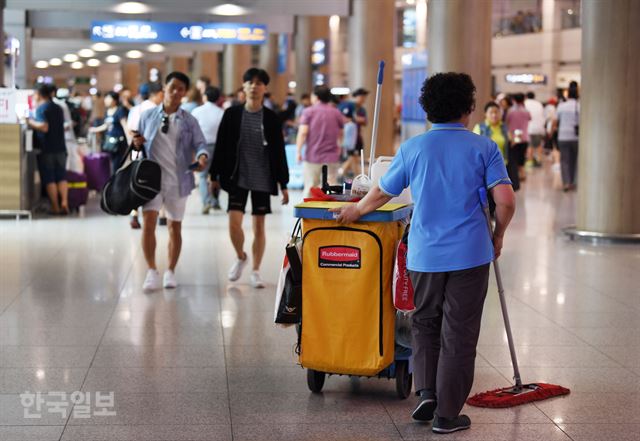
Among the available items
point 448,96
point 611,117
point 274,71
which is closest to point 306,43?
point 274,71

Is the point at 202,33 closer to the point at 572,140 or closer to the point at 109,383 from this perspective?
the point at 572,140

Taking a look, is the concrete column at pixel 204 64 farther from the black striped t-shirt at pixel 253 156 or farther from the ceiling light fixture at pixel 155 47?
the black striped t-shirt at pixel 253 156

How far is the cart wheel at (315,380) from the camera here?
224 inches

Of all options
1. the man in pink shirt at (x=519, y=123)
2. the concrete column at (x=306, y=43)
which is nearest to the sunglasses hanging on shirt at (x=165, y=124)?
the man in pink shirt at (x=519, y=123)

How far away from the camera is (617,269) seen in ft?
33.8

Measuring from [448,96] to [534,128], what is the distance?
21949mm

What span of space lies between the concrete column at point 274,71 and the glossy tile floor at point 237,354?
29.7m

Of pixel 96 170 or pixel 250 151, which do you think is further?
pixel 96 170

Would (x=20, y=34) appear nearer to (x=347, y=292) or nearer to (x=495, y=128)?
(x=495, y=128)

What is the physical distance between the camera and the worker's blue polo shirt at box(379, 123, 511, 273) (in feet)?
16.4

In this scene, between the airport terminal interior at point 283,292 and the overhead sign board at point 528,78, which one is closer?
the airport terminal interior at point 283,292

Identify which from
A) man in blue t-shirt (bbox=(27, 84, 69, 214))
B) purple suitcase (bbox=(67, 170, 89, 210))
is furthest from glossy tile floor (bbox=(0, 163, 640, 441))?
purple suitcase (bbox=(67, 170, 89, 210))

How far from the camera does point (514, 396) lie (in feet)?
18.3

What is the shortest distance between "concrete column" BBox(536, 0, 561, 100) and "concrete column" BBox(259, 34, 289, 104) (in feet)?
30.7
